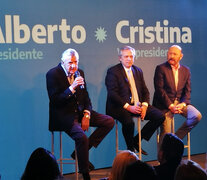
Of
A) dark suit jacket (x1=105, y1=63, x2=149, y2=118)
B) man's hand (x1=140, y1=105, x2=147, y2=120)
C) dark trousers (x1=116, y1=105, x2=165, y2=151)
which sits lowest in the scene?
dark trousers (x1=116, y1=105, x2=165, y2=151)

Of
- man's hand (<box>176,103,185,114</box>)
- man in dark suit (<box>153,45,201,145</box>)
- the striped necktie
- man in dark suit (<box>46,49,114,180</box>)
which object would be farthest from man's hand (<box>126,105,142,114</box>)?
man's hand (<box>176,103,185,114</box>)

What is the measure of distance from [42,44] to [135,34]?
152cm

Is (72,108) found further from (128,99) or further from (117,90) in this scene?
(128,99)

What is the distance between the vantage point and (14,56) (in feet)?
18.1

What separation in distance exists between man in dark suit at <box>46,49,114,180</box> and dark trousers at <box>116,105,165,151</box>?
0.20 meters

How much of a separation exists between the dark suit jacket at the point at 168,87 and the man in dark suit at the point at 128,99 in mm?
297

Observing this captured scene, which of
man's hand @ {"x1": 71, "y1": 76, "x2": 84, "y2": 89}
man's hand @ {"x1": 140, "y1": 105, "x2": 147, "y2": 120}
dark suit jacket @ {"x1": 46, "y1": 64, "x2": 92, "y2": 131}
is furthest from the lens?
man's hand @ {"x1": 140, "y1": 105, "x2": 147, "y2": 120}

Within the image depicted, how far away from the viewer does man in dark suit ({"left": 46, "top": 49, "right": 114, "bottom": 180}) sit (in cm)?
484

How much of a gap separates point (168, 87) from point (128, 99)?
74 cm

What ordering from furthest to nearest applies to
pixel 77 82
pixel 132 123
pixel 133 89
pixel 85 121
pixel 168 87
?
pixel 168 87 → pixel 133 89 → pixel 132 123 → pixel 85 121 → pixel 77 82

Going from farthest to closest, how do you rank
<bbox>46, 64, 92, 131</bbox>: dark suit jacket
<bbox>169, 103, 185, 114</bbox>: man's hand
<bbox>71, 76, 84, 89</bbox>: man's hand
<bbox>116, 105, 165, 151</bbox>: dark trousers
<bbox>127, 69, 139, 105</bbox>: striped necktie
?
1. <bbox>169, 103, 185, 114</bbox>: man's hand
2. <bbox>127, 69, 139, 105</bbox>: striped necktie
3. <bbox>116, 105, 165, 151</bbox>: dark trousers
4. <bbox>46, 64, 92, 131</bbox>: dark suit jacket
5. <bbox>71, 76, 84, 89</bbox>: man's hand

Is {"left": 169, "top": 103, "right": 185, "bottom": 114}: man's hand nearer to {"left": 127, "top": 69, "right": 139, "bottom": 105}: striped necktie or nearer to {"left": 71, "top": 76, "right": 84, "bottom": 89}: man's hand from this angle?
{"left": 127, "top": 69, "right": 139, "bottom": 105}: striped necktie

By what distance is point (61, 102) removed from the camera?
4.95 metres

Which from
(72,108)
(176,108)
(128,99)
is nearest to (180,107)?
(176,108)
